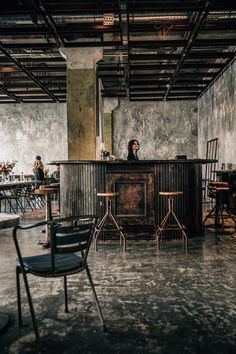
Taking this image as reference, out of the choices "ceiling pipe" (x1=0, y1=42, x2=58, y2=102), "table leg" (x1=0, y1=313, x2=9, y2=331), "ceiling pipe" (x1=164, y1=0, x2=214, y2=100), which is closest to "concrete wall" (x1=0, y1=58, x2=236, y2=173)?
"ceiling pipe" (x1=0, y1=42, x2=58, y2=102)

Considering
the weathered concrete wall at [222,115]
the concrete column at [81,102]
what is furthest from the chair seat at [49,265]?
the weathered concrete wall at [222,115]

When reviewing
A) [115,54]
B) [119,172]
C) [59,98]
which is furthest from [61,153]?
[119,172]

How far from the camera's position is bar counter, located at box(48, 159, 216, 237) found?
19.6 feet

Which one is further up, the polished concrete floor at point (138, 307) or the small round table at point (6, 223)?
the small round table at point (6, 223)

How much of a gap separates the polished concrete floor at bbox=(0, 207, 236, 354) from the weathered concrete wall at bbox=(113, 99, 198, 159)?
11.8 metres

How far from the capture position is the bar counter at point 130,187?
5.96 meters

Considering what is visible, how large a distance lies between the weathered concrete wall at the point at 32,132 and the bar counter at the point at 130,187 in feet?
36.7

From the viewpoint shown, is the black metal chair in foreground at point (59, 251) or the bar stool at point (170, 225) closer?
the black metal chair in foreground at point (59, 251)

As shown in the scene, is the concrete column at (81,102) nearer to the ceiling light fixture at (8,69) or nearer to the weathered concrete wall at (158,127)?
the ceiling light fixture at (8,69)

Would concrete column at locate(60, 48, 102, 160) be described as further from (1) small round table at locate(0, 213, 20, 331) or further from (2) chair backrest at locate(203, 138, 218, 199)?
(1) small round table at locate(0, 213, 20, 331)

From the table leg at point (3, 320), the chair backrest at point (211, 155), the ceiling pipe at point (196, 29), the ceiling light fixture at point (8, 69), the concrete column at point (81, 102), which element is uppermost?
the ceiling light fixture at point (8, 69)

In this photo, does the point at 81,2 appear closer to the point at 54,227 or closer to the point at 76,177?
the point at 76,177

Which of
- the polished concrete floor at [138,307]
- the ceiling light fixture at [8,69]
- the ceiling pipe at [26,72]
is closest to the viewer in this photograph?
the polished concrete floor at [138,307]

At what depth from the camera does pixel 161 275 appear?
4.04m
